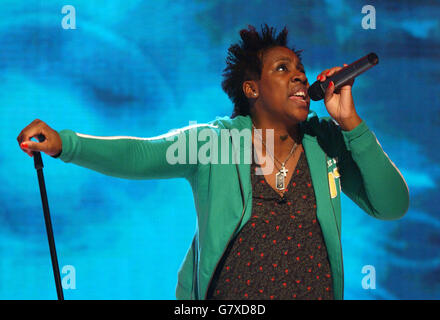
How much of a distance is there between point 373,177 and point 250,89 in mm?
480

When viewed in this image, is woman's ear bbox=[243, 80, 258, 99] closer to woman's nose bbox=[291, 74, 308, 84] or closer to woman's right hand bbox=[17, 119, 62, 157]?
woman's nose bbox=[291, 74, 308, 84]

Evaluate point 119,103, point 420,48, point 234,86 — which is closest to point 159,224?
point 119,103

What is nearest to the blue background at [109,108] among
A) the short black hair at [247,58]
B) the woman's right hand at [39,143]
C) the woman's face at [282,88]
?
the short black hair at [247,58]

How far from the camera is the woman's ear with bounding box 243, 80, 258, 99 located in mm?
1591

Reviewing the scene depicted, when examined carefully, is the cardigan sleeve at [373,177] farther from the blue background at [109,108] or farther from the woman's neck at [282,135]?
the blue background at [109,108]

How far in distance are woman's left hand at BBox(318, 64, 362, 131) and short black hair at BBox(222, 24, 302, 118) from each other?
242 millimetres

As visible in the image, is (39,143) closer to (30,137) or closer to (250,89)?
(30,137)

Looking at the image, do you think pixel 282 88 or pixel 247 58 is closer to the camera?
pixel 282 88

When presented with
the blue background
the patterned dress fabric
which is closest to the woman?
the patterned dress fabric

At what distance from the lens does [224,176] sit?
54.4 inches

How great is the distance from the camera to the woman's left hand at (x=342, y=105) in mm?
1382

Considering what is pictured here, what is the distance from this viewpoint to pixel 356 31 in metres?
2.39

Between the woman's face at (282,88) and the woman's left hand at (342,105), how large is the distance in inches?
2.9

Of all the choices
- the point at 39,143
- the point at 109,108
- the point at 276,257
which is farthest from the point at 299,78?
the point at 109,108
